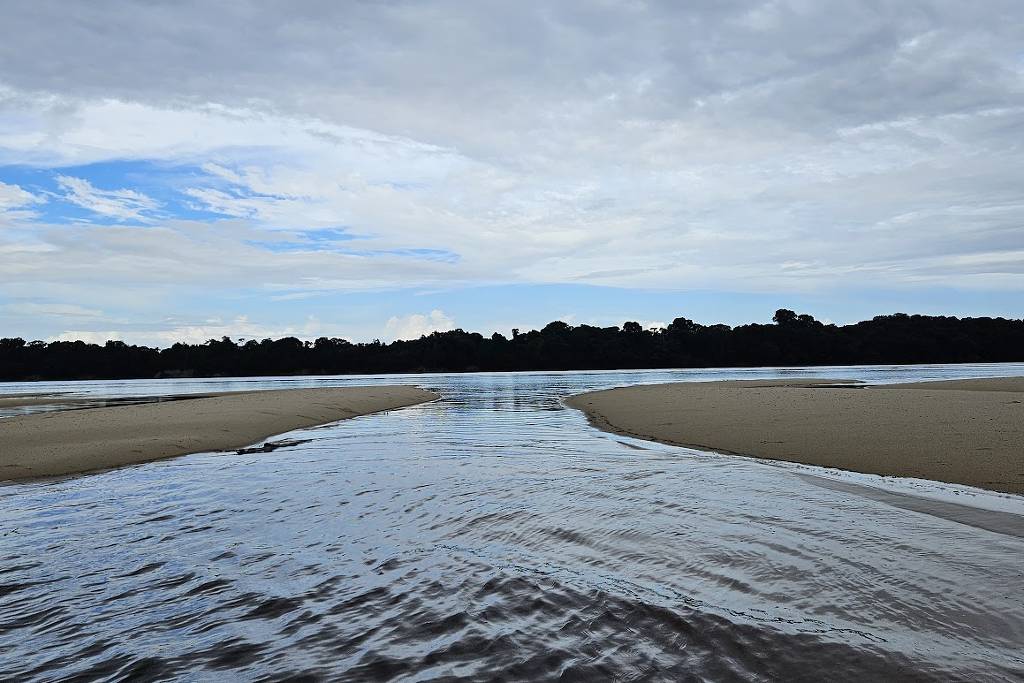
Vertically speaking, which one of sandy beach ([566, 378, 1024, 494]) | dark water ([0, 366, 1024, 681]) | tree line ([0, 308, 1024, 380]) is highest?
tree line ([0, 308, 1024, 380])

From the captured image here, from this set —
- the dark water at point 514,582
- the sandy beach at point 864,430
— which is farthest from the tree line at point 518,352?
the dark water at point 514,582

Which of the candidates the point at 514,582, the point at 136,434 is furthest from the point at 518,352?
the point at 514,582

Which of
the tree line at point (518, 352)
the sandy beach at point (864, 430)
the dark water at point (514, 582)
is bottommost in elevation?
the dark water at point (514, 582)

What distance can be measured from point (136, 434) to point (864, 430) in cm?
1930

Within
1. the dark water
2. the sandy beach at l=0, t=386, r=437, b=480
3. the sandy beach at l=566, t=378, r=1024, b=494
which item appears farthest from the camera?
the sandy beach at l=0, t=386, r=437, b=480

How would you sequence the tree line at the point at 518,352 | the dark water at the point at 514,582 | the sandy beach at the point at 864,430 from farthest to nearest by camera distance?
the tree line at the point at 518,352, the sandy beach at the point at 864,430, the dark water at the point at 514,582

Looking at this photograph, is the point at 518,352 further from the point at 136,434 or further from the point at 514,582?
the point at 514,582

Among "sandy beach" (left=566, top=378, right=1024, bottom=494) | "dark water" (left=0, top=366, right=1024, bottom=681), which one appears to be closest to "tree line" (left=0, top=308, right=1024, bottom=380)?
"sandy beach" (left=566, top=378, right=1024, bottom=494)

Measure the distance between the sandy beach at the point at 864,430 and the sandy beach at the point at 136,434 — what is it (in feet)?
37.4

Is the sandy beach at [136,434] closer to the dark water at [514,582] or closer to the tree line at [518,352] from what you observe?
the dark water at [514,582]

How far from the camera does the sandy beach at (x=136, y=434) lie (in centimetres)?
1373

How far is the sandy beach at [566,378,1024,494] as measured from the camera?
397 inches

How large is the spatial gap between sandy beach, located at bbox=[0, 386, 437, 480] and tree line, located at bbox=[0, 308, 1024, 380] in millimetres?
105162

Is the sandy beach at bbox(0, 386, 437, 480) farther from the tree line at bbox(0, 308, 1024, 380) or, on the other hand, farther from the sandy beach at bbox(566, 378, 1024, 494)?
the tree line at bbox(0, 308, 1024, 380)
